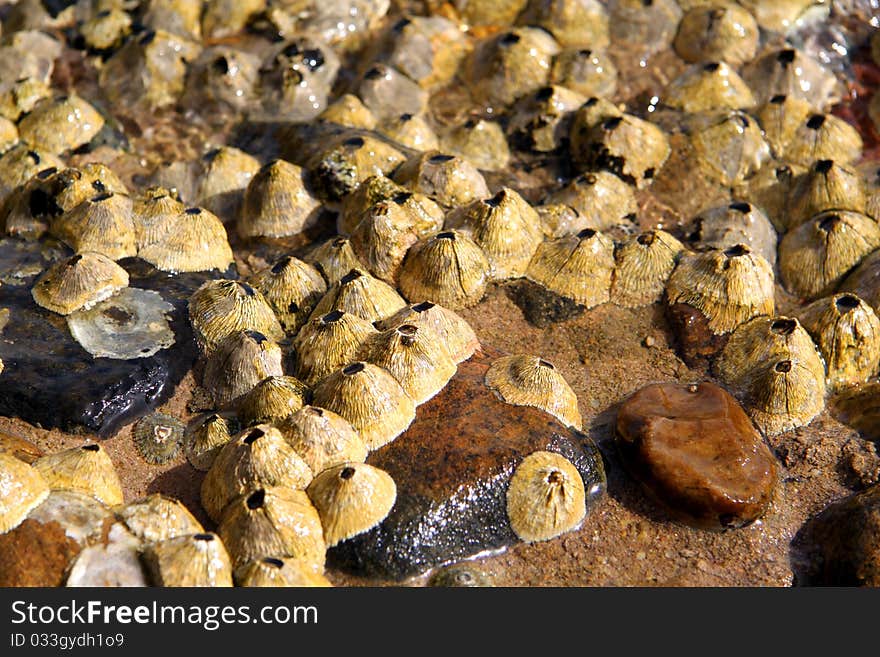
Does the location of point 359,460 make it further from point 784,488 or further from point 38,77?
point 38,77

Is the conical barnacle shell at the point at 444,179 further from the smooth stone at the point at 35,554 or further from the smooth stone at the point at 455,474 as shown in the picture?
the smooth stone at the point at 35,554

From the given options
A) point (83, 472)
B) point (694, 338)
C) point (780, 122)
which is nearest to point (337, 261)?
point (83, 472)

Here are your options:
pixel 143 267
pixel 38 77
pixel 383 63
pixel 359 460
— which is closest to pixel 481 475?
pixel 359 460

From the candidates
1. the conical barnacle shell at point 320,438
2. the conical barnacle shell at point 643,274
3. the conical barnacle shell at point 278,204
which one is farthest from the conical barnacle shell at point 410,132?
the conical barnacle shell at point 320,438

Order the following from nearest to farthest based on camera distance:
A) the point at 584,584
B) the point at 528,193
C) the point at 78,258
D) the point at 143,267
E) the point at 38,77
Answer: the point at 584,584 < the point at 78,258 < the point at 143,267 < the point at 528,193 < the point at 38,77

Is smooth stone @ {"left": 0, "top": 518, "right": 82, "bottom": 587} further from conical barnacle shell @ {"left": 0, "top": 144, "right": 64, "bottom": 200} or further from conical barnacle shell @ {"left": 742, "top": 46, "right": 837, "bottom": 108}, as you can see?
conical barnacle shell @ {"left": 742, "top": 46, "right": 837, "bottom": 108}

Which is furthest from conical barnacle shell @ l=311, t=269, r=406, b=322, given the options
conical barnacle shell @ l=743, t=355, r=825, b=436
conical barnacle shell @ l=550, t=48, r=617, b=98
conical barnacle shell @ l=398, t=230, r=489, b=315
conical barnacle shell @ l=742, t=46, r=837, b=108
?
conical barnacle shell @ l=742, t=46, r=837, b=108

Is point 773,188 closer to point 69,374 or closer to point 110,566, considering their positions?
point 69,374
